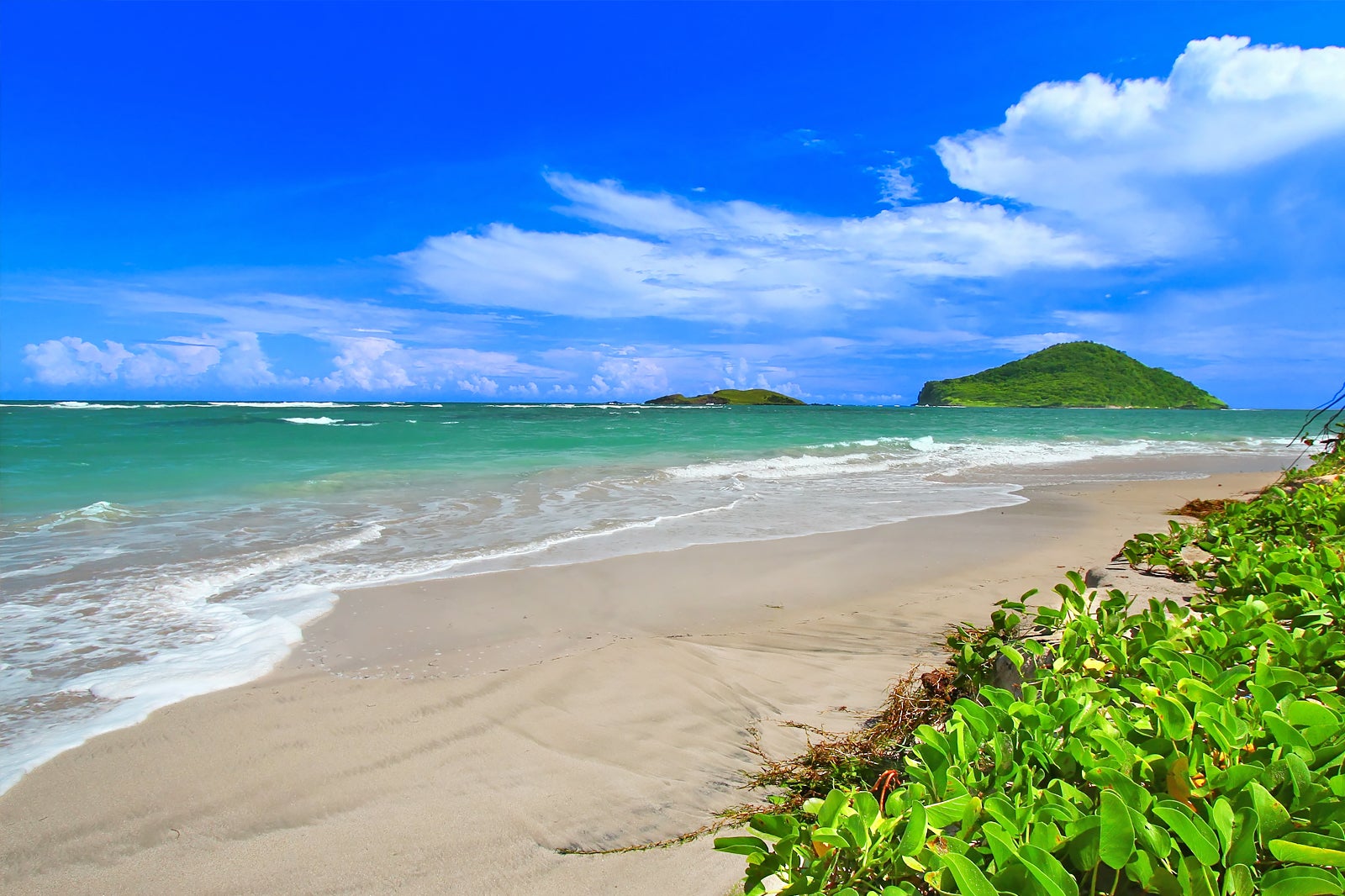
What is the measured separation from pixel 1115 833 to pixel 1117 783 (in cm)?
20

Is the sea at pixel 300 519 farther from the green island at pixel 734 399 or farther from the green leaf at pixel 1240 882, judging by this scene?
the green island at pixel 734 399

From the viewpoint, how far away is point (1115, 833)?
3.83ft

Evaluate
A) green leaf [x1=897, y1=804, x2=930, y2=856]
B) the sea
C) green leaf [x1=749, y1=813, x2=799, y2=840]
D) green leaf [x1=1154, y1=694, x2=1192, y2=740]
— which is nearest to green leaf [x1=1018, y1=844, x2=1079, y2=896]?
green leaf [x1=897, y1=804, x2=930, y2=856]

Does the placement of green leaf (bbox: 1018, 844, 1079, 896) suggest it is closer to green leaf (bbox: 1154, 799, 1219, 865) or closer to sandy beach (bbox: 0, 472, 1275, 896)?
green leaf (bbox: 1154, 799, 1219, 865)

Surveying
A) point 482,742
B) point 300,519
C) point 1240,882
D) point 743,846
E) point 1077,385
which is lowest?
point 482,742

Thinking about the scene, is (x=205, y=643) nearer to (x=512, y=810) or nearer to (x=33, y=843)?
(x=33, y=843)

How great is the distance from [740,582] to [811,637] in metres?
1.51

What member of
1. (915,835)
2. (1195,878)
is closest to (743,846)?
(915,835)

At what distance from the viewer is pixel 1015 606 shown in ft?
9.36

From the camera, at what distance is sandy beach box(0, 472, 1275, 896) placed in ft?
7.97

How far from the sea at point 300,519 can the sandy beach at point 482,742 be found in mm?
542

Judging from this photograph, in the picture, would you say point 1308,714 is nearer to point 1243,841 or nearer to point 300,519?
point 1243,841

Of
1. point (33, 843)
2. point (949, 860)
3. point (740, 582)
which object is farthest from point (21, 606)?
point (949, 860)

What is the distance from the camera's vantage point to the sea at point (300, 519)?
4.41 metres
